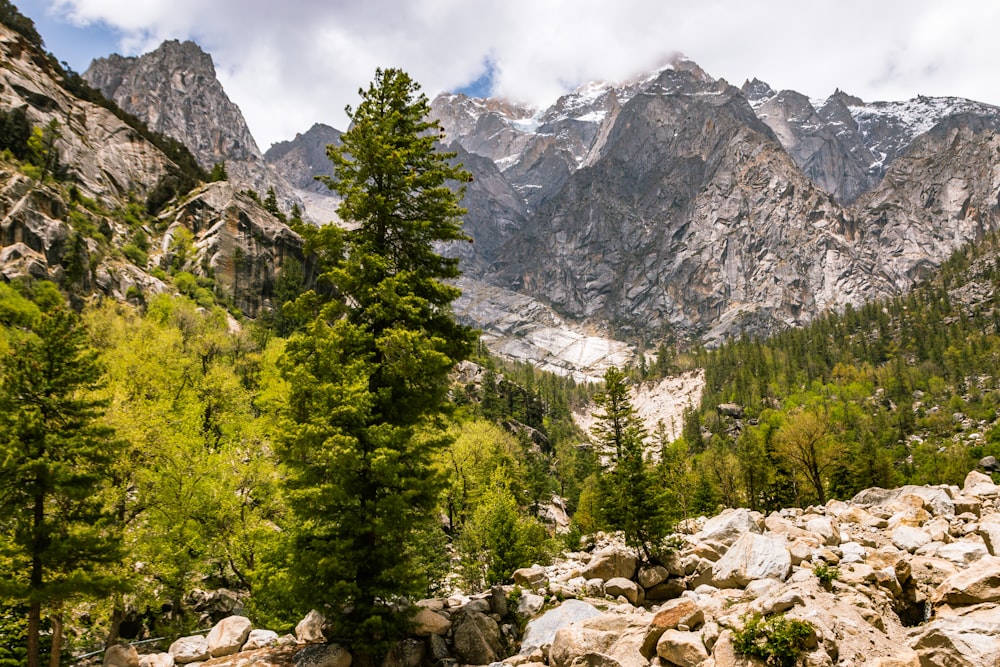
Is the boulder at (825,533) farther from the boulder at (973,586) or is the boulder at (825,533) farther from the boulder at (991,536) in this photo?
the boulder at (973,586)

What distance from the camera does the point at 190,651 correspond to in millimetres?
12359

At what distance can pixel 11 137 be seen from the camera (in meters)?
69.4

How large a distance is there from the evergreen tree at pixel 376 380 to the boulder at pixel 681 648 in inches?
206

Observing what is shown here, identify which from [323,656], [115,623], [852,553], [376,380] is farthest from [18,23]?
[852,553]

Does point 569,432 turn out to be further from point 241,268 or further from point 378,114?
point 378,114

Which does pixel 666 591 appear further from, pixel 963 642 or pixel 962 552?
pixel 963 642

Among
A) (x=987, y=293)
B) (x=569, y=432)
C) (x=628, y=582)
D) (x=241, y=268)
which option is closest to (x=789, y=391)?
(x=569, y=432)

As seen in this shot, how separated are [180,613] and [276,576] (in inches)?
525

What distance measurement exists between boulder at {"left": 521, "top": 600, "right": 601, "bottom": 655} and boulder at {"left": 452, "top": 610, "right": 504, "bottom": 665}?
705mm

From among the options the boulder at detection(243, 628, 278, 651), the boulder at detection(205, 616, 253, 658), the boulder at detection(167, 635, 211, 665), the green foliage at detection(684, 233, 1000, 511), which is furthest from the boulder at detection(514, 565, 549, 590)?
the green foliage at detection(684, 233, 1000, 511)

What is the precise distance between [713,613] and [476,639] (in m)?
5.29

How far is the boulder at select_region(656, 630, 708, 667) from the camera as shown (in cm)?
914

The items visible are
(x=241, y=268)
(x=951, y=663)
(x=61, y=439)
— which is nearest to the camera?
(x=951, y=663)

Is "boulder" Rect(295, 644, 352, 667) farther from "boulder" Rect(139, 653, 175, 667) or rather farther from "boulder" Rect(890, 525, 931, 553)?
"boulder" Rect(890, 525, 931, 553)
